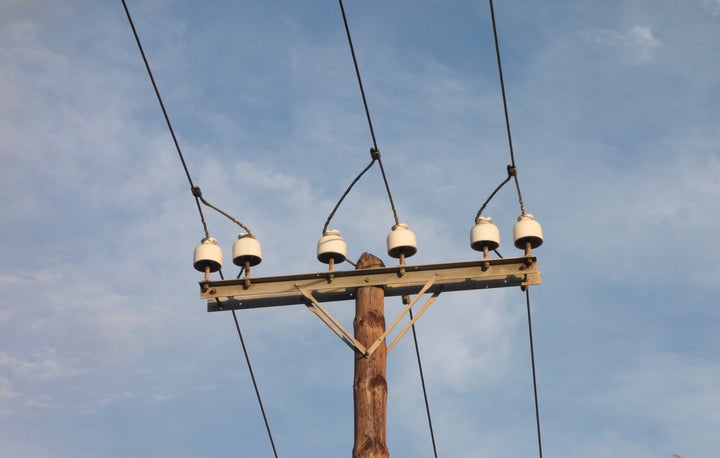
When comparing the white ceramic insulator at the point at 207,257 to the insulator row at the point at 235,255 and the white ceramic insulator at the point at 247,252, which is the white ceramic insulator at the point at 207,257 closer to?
the insulator row at the point at 235,255

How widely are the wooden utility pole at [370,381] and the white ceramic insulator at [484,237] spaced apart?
0.99 m

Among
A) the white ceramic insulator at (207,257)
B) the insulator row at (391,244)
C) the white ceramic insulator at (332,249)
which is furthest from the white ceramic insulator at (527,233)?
the white ceramic insulator at (207,257)

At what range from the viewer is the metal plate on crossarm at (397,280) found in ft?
28.7

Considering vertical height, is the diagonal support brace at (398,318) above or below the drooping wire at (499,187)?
below

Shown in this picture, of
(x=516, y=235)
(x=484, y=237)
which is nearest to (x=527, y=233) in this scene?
(x=516, y=235)

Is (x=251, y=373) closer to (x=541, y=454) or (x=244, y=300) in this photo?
(x=244, y=300)

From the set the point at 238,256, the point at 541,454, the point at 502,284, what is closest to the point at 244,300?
the point at 238,256

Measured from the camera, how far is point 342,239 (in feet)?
30.2

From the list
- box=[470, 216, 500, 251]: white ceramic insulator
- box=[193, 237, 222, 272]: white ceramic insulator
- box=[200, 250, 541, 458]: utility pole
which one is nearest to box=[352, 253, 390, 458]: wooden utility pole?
box=[200, 250, 541, 458]: utility pole

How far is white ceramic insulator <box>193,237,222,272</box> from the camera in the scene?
9203 millimetres

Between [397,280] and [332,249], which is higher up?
[332,249]

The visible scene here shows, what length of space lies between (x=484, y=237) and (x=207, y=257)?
8.83 feet

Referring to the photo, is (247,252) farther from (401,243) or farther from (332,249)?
(401,243)

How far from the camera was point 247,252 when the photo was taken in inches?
361
